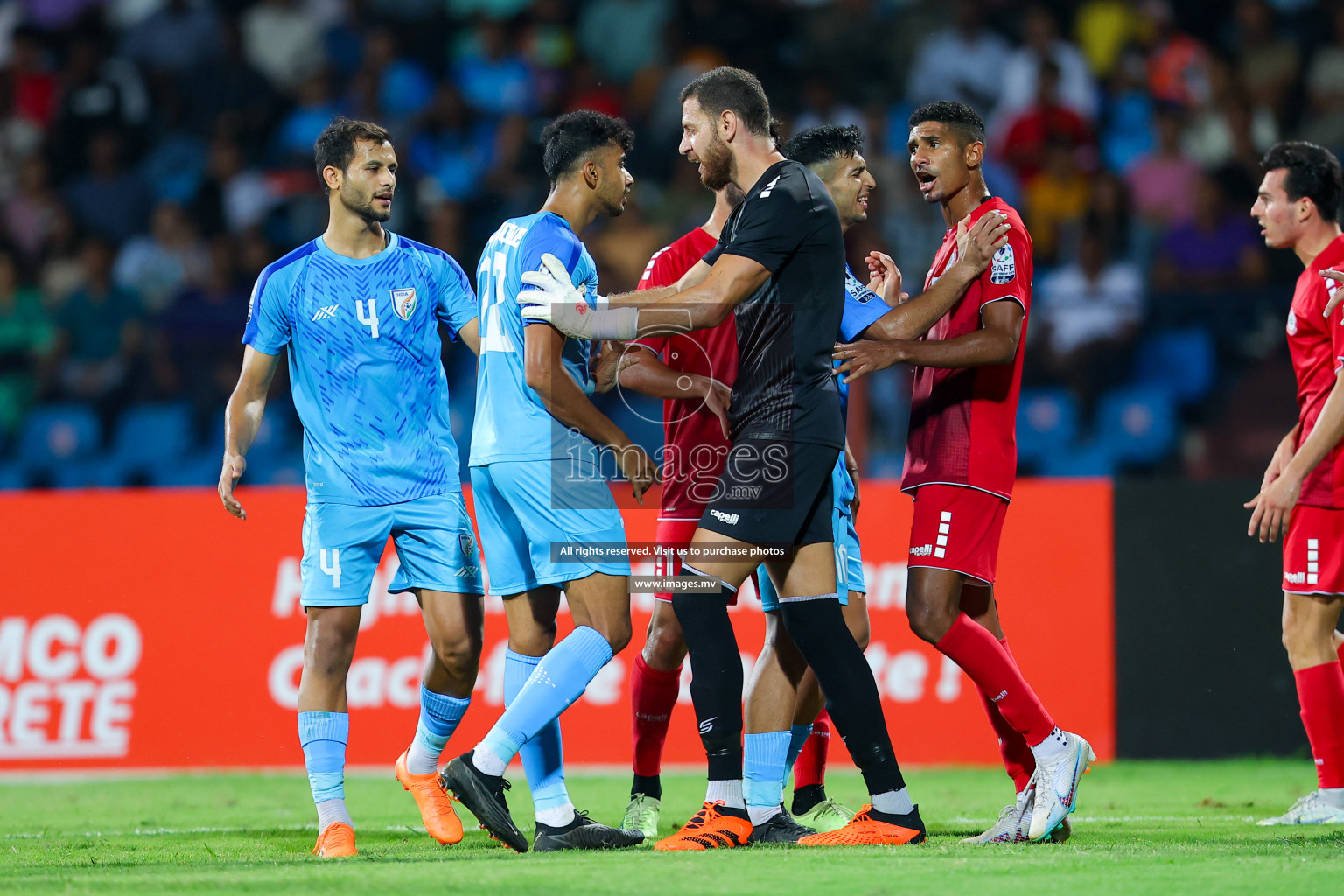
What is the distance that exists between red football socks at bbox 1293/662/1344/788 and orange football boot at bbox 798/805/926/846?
6.44 feet

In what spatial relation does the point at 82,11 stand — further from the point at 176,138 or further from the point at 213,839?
the point at 213,839

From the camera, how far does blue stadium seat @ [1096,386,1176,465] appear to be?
986 cm

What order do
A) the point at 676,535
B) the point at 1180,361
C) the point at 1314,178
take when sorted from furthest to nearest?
the point at 1180,361, the point at 1314,178, the point at 676,535

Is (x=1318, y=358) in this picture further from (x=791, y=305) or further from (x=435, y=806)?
(x=435, y=806)

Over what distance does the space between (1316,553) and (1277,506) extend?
1.56 feet

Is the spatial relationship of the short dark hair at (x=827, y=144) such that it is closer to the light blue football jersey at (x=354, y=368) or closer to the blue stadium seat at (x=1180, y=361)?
the light blue football jersey at (x=354, y=368)

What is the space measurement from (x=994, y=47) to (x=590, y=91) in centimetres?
358

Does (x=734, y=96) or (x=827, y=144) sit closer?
(x=734, y=96)

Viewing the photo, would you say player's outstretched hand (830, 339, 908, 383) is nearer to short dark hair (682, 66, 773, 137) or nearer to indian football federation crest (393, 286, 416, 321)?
short dark hair (682, 66, 773, 137)


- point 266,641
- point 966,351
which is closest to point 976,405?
A: point 966,351

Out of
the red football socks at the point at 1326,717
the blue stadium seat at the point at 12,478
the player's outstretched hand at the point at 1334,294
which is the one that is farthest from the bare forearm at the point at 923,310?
the blue stadium seat at the point at 12,478

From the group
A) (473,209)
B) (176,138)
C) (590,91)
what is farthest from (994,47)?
(176,138)

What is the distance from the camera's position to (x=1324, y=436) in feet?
17.6

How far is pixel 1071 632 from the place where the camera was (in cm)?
795
